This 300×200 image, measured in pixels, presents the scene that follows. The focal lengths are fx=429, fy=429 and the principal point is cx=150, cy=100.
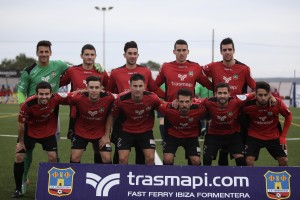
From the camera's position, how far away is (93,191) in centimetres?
535

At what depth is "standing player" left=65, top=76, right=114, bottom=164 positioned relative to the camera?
244 inches

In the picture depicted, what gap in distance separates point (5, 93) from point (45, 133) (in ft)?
108

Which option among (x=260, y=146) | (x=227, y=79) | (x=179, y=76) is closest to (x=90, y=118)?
(x=179, y=76)

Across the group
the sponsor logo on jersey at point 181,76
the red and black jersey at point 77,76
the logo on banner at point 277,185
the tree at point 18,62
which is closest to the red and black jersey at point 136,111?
the sponsor logo on jersey at point 181,76

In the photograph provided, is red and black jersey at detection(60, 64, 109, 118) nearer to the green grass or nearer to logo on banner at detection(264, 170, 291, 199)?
the green grass

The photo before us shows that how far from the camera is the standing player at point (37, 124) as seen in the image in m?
6.14

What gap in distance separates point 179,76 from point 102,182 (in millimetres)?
2279

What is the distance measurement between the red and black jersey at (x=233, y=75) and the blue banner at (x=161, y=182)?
5.62 ft

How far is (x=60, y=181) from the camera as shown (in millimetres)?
5348

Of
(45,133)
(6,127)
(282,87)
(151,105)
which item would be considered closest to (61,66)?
(45,133)

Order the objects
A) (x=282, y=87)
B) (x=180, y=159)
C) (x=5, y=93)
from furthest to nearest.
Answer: (x=5, y=93)
(x=282, y=87)
(x=180, y=159)

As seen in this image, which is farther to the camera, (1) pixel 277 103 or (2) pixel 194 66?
(2) pixel 194 66

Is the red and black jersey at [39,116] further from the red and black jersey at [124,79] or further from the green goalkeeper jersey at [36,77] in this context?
the red and black jersey at [124,79]

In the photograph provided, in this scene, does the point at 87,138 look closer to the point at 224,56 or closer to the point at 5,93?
the point at 224,56
